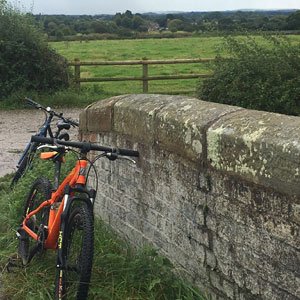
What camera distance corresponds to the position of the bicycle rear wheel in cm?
474

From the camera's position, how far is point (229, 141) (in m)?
3.40

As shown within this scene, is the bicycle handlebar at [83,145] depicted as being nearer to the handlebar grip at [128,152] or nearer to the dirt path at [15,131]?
the handlebar grip at [128,152]

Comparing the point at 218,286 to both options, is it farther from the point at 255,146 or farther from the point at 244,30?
the point at 244,30

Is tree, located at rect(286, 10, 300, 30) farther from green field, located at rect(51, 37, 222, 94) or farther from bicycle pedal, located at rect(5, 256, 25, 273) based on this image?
bicycle pedal, located at rect(5, 256, 25, 273)

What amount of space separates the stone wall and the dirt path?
4.80 meters

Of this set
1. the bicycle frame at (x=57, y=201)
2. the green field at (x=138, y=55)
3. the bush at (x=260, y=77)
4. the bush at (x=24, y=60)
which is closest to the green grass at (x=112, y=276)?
the bicycle frame at (x=57, y=201)

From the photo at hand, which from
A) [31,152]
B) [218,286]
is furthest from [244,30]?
[218,286]

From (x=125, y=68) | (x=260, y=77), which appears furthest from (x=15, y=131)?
(x=125, y=68)

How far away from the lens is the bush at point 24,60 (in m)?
17.5

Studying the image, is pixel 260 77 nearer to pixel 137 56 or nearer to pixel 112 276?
pixel 112 276

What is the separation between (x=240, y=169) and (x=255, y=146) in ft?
0.63

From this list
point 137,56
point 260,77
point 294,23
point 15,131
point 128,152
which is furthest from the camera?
point 137,56

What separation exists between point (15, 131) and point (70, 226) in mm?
9820

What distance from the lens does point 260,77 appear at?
26.3 feet
